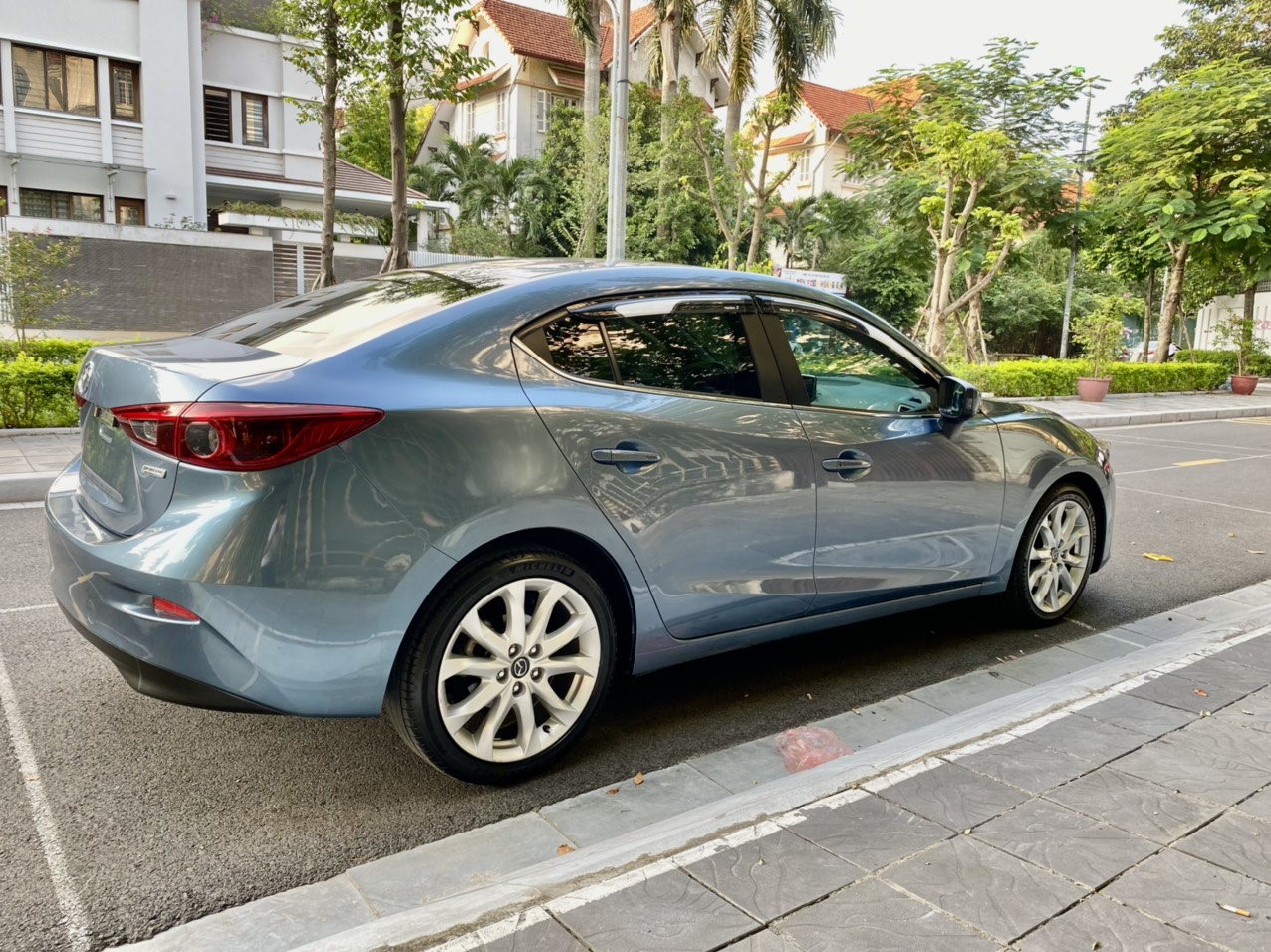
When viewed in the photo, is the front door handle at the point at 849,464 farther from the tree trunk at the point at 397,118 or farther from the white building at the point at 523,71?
the white building at the point at 523,71

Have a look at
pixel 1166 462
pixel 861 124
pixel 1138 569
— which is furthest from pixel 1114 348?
pixel 1138 569

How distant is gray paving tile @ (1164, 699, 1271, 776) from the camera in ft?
10.4

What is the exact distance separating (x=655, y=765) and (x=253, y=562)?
1506 mm

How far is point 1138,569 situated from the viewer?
634 centimetres

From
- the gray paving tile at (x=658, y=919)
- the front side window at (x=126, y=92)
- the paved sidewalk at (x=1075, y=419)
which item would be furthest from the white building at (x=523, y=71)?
the gray paving tile at (x=658, y=919)

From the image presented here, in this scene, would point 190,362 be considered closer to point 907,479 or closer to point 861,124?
point 907,479

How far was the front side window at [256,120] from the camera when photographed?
2742 cm

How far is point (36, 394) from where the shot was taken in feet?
32.6

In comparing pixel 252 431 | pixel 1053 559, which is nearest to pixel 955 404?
pixel 1053 559

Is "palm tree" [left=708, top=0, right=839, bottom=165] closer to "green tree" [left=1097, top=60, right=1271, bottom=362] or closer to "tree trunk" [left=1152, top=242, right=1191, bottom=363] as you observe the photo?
"green tree" [left=1097, top=60, right=1271, bottom=362]

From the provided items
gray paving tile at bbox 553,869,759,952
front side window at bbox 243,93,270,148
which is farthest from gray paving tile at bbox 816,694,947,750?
front side window at bbox 243,93,270,148

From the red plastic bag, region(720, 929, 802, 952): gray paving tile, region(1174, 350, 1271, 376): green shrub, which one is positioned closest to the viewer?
region(720, 929, 802, 952): gray paving tile

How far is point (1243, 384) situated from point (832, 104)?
27.7 meters

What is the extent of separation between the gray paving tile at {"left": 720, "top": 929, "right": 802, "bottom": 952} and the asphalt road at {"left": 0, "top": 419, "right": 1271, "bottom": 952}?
1.04 metres
